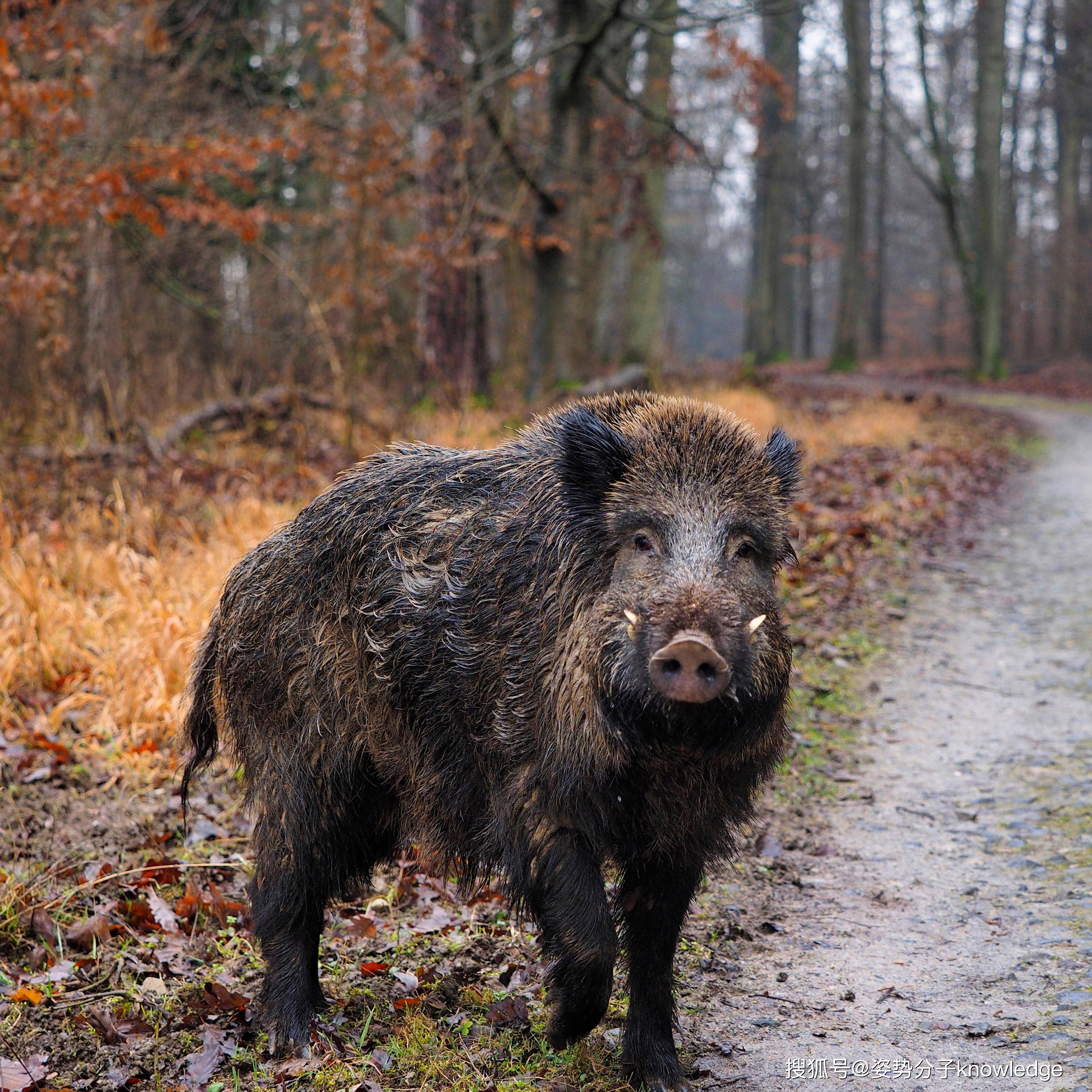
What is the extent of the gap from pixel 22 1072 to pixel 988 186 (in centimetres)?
2588

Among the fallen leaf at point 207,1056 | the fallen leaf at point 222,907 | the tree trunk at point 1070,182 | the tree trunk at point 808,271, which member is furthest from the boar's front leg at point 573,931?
the tree trunk at point 808,271

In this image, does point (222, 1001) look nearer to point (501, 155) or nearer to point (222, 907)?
point (222, 907)

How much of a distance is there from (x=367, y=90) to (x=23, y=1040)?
9.67 m

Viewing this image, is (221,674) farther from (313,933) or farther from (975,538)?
(975,538)

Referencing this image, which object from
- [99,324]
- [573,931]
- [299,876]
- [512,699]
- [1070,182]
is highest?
[1070,182]

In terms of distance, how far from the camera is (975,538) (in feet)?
32.9

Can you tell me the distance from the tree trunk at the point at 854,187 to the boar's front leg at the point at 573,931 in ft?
78.7

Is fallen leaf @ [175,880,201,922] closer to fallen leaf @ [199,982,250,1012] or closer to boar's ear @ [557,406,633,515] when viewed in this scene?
fallen leaf @ [199,982,250,1012]

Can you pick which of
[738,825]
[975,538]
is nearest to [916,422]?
[975,538]

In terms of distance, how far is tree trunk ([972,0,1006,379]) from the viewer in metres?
23.6

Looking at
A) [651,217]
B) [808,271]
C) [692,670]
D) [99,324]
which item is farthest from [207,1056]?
[808,271]

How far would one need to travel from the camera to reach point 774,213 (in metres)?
34.2

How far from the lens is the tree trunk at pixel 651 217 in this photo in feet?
57.1

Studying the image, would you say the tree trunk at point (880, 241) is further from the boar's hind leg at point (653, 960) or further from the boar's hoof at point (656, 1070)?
the boar's hoof at point (656, 1070)
